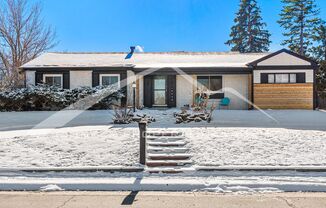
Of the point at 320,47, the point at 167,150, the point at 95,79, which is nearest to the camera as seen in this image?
the point at 167,150

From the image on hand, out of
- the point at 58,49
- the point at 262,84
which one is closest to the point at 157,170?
the point at 262,84

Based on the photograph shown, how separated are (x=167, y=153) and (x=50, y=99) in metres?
10.6

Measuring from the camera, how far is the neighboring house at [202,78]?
18.4 meters

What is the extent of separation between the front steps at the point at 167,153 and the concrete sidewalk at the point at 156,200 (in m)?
1.33

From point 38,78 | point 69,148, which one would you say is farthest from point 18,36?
point 69,148

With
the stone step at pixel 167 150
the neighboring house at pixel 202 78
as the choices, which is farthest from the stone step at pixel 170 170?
the neighboring house at pixel 202 78

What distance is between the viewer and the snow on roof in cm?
1962

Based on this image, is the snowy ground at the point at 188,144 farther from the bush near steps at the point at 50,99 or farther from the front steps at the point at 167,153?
the bush near steps at the point at 50,99

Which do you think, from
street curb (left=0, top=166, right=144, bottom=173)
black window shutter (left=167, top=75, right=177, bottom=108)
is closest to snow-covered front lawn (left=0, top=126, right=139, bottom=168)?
street curb (left=0, top=166, right=144, bottom=173)

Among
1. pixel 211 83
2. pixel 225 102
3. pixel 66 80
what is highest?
pixel 66 80

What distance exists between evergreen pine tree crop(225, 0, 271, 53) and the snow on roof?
22655 millimetres

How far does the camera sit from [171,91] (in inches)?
771

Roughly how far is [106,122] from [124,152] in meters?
5.23

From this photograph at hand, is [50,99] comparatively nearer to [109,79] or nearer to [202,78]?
[109,79]
